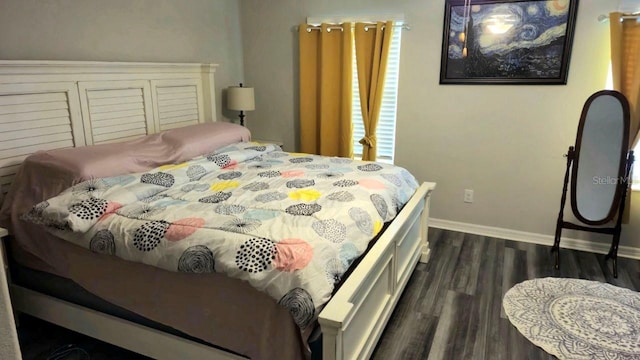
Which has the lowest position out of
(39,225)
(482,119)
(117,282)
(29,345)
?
(29,345)

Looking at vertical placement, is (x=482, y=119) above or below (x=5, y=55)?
below

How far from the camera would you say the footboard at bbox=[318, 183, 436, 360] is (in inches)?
62.6

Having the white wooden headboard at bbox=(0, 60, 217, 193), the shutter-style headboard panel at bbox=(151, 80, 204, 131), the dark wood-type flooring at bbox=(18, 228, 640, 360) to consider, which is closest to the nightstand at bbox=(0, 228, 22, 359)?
the dark wood-type flooring at bbox=(18, 228, 640, 360)

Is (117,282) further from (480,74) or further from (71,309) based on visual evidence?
(480,74)

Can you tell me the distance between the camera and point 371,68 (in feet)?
12.9

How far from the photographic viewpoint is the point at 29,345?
2.36m

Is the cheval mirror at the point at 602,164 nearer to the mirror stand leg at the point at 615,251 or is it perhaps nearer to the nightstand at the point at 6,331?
the mirror stand leg at the point at 615,251

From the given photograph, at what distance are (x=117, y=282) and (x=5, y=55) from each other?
5.03 feet

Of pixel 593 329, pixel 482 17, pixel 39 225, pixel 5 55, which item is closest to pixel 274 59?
pixel 482 17

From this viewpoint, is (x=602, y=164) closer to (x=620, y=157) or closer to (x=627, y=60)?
(x=620, y=157)

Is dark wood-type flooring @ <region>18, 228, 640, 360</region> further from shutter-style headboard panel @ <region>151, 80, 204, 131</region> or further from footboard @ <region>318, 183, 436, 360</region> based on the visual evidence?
shutter-style headboard panel @ <region>151, 80, 204, 131</region>

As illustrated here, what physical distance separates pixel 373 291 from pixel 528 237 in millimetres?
2241

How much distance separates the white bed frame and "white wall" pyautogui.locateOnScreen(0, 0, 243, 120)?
0.49 feet

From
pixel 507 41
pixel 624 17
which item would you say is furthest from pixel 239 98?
pixel 624 17
